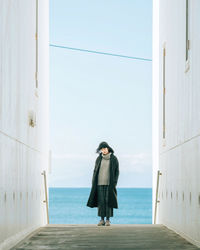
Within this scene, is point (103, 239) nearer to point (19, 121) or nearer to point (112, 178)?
point (19, 121)

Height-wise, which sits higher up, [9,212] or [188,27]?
[188,27]

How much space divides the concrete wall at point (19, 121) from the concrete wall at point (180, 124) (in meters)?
2.43

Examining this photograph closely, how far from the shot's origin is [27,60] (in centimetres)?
1143

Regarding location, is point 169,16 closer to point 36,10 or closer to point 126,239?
point 36,10

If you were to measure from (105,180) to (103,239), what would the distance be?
14.2 feet

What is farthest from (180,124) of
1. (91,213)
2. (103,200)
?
(91,213)

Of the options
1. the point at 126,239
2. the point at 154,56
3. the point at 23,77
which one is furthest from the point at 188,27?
the point at 154,56

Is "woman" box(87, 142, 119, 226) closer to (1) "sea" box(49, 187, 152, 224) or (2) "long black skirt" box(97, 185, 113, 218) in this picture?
(2) "long black skirt" box(97, 185, 113, 218)

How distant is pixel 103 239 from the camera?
10070 mm

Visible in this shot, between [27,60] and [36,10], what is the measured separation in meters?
2.38

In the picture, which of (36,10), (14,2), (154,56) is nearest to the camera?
(14,2)

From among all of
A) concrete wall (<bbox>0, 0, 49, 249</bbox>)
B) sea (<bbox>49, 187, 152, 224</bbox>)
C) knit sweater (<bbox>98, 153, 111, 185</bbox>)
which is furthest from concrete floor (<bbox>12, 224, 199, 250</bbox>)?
sea (<bbox>49, 187, 152, 224</bbox>)

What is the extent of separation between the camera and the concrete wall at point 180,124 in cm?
936

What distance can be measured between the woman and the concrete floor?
2.13 metres
